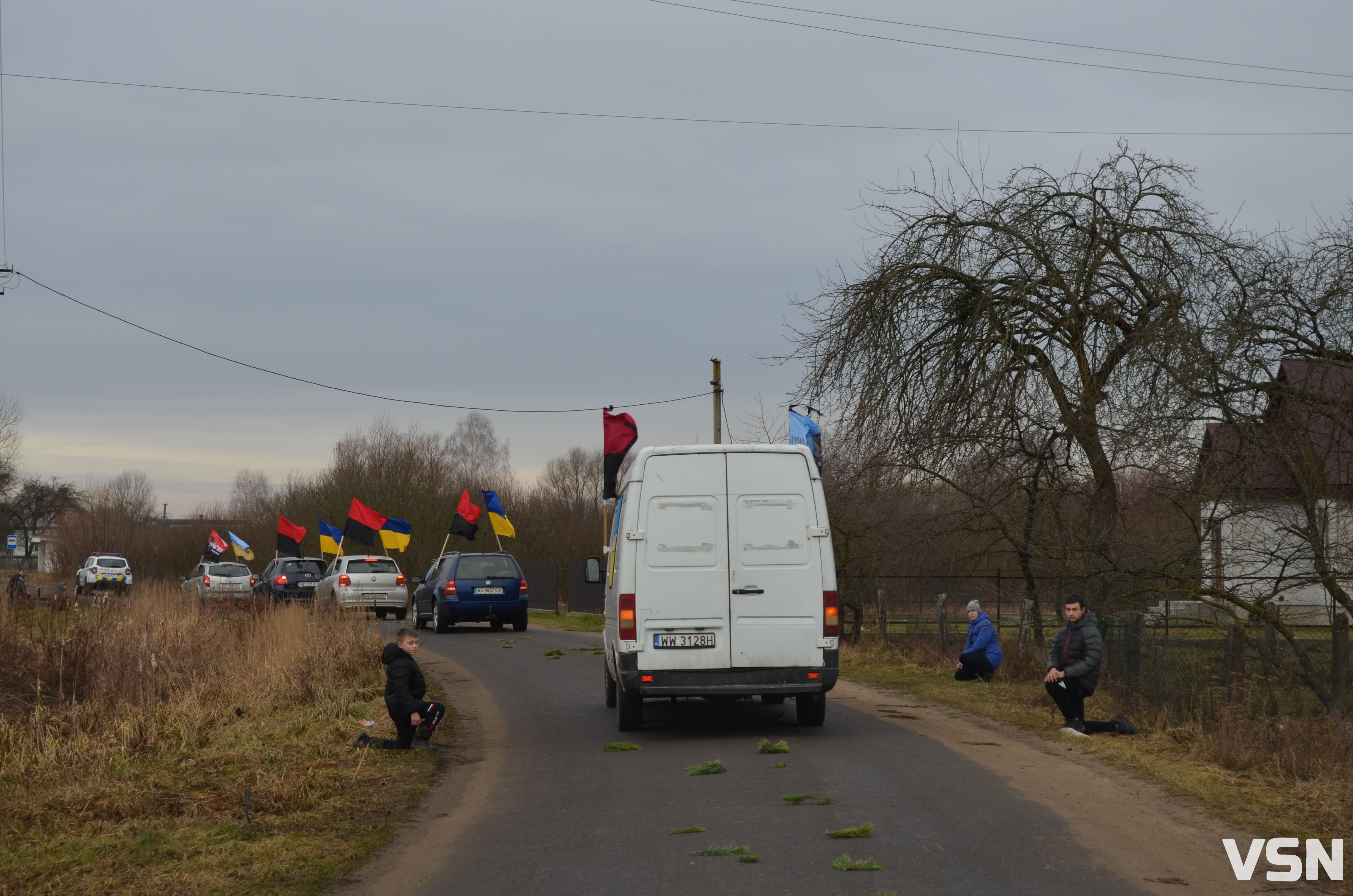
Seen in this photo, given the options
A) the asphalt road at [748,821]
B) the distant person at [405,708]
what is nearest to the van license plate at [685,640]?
the asphalt road at [748,821]

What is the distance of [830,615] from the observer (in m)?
10.6

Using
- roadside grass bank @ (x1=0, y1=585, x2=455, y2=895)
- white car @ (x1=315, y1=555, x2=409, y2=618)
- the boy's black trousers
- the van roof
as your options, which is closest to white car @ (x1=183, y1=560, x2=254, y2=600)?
white car @ (x1=315, y1=555, x2=409, y2=618)

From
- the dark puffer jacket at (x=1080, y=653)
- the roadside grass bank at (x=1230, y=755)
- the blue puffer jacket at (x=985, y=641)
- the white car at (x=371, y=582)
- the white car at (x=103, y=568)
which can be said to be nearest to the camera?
the roadside grass bank at (x=1230, y=755)

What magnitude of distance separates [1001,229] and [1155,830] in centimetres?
1089

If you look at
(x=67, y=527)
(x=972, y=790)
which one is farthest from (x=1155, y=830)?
(x=67, y=527)

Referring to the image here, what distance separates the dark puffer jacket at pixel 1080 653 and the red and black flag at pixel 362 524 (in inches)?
910

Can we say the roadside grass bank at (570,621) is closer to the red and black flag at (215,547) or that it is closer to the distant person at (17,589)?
the red and black flag at (215,547)

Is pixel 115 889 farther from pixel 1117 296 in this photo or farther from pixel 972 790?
pixel 1117 296

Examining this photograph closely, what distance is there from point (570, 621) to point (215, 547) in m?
15.5

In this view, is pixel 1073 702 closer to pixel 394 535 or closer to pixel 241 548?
pixel 394 535

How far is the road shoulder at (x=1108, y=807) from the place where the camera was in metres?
6.02

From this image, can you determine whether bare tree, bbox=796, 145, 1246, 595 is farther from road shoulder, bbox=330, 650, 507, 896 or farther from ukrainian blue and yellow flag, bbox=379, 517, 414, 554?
ukrainian blue and yellow flag, bbox=379, 517, 414, 554

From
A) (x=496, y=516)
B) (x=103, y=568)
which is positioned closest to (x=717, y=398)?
(x=496, y=516)

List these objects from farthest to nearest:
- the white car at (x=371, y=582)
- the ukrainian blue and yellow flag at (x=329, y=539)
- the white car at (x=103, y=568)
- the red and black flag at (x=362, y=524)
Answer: the white car at (x=103, y=568) < the ukrainian blue and yellow flag at (x=329, y=539) < the red and black flag at (x=362, y=524) < the white car at (x=371, y=582)
